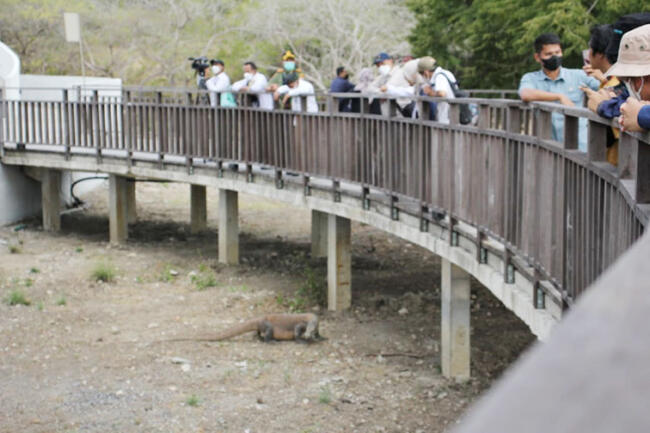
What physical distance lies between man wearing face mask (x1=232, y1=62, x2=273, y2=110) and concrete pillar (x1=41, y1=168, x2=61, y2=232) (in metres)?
5.22

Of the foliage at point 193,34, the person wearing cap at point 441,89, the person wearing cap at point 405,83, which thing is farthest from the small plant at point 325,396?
the foliage at point 193,34

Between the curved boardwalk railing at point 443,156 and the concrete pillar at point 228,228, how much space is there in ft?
3.02

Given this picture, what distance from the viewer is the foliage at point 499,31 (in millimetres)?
20031

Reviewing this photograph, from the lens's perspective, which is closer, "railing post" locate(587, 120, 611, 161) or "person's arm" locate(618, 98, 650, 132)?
"person's arm" locate(618, 98, 650, 132)

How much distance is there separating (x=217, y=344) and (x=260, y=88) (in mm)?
5159

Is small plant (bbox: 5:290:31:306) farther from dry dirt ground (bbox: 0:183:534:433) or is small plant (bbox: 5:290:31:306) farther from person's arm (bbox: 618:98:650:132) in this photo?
person's arm (bbox: 618:98:650:132)

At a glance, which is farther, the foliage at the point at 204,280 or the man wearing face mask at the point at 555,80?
the foliage at the point at 204,280

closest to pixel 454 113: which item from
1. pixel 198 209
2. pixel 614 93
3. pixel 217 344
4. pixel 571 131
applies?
pixel 571 131

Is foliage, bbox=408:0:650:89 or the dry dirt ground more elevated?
foliage, bbox=408:0:650:89

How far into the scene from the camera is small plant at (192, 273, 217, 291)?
15.3 m

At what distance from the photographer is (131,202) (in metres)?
20.8

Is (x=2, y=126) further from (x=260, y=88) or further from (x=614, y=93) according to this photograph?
(x=614, y=93)

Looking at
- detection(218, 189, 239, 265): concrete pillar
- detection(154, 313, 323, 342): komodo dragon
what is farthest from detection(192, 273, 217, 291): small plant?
detection(154, 313, 323, 342): komodo dragon

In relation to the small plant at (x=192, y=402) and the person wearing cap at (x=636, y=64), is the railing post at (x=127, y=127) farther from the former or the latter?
the person wearing cap at (x=636, y=64)
